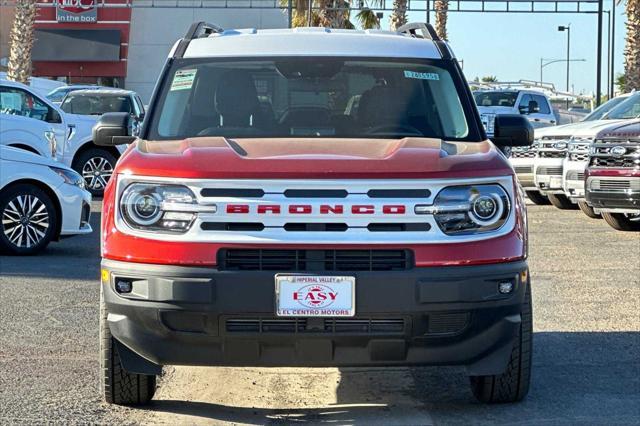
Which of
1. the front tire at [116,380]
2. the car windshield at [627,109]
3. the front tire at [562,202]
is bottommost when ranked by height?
the front tire at [116,380]

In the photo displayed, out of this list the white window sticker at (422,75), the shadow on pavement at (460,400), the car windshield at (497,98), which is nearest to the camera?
the shadow on pavement at (460,400)

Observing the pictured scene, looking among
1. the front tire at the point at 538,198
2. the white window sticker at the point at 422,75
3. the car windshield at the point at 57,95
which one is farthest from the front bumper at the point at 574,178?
the car windshield at the point at 57,95

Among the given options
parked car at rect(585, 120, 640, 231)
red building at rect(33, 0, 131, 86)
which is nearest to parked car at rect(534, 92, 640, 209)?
parked car at rect(585, 120, 640, 231)

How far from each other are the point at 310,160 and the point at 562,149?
13.5 metres

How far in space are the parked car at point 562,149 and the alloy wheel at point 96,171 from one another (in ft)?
22.9

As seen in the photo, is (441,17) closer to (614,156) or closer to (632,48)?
(632,48)

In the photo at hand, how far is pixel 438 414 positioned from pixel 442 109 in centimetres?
172

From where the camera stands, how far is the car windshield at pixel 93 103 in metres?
23.1

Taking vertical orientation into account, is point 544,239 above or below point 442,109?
below

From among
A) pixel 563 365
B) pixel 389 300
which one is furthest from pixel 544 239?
pixel 389 300

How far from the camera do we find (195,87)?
7.16 metres

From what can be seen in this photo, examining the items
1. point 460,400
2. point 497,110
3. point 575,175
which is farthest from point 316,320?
point 497,110

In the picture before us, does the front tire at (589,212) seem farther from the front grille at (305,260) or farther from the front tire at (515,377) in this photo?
the front grille at (305,260)

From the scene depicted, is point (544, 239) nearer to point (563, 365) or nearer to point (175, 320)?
point (563, 365)
